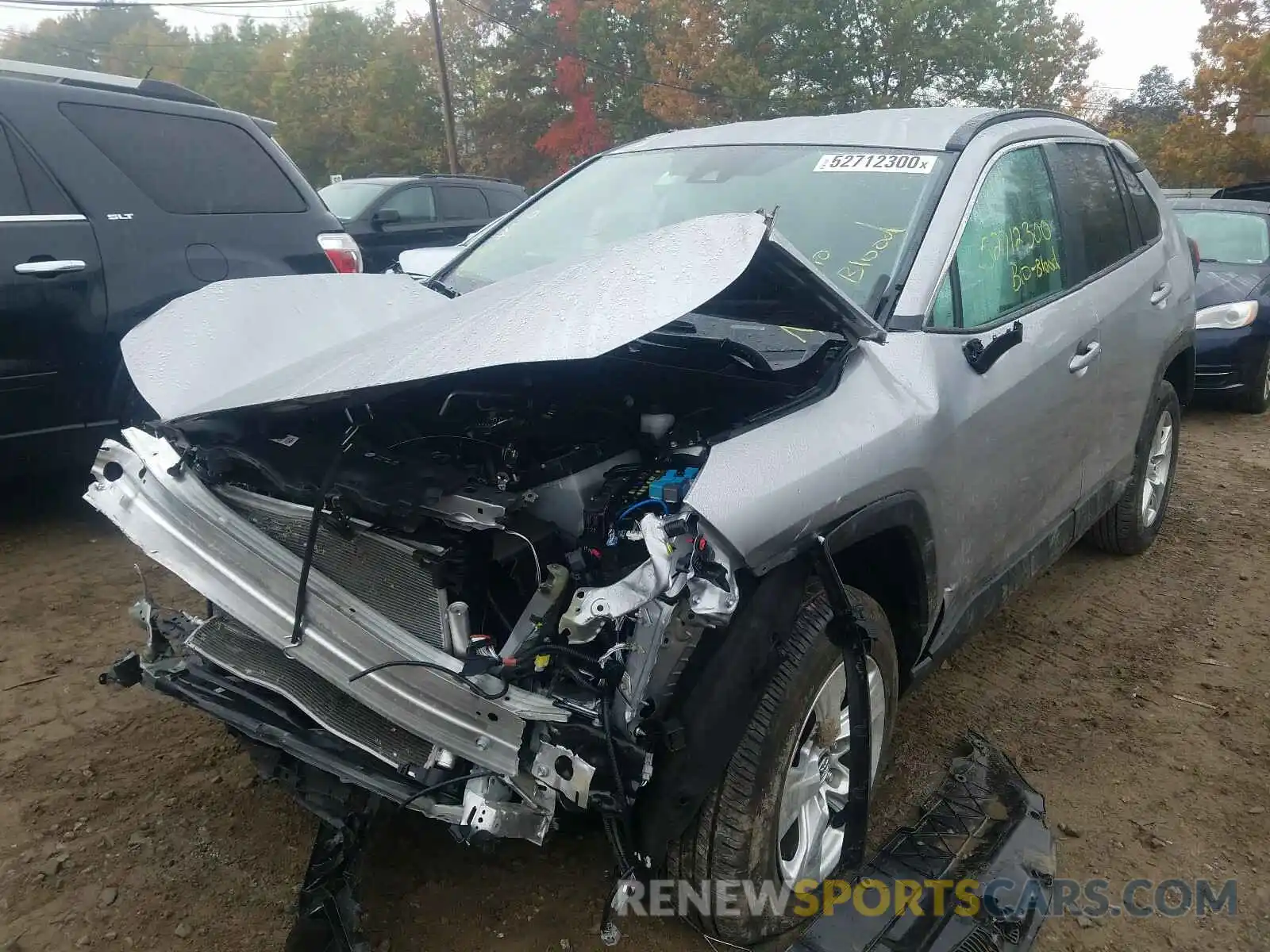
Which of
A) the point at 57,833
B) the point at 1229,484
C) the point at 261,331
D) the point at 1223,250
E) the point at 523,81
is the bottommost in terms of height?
the point at 1229,484

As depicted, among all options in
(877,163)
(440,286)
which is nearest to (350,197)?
(440,286)

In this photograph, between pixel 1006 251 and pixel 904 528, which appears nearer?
pixel 904 528

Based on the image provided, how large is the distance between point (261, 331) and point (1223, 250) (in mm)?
8939

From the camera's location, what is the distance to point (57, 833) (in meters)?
2.45

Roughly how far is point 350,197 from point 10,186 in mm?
6169

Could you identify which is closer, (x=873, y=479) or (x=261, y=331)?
(x=873, y=479)

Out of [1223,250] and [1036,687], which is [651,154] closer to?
[1036,687]

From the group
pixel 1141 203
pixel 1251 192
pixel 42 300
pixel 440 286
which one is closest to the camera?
pixel 440 286

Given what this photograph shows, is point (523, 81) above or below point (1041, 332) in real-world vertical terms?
above

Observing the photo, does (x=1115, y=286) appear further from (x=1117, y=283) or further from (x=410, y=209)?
(x=410, y=209)

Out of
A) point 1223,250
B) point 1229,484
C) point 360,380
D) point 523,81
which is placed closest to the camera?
point 360,380

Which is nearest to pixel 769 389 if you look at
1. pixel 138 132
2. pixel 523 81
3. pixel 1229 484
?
pixel 138 132

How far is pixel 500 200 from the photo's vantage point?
10859 millimetres

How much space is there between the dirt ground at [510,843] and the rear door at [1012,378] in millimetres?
602
